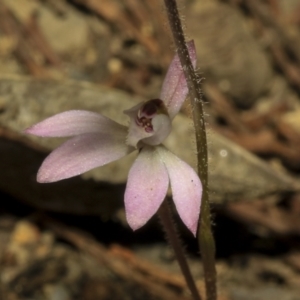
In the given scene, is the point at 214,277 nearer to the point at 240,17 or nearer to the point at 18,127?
the point at 18,127

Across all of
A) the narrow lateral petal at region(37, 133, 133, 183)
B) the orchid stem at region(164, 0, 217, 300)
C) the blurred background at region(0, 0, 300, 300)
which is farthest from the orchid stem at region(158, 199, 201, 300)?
the blurred background at region(0, 0, 300, 300)

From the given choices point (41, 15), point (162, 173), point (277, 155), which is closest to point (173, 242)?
point (162, 173)

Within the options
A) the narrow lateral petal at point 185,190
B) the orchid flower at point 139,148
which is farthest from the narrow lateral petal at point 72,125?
the narrow lateral petal at point 185,190

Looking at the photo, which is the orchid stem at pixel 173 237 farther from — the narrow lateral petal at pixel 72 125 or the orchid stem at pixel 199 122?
the narrow lateral petal at pixel 72 125

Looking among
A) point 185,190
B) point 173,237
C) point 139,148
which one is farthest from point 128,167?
point 185,190

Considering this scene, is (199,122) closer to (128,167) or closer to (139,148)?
(139,148)

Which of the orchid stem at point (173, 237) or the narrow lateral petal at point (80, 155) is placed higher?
the narrow lateral petal at point (80, 155)

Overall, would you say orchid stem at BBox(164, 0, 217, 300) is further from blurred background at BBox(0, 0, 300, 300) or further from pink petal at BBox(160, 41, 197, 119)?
blurred background at BBox(0, 0, 300, 300)
